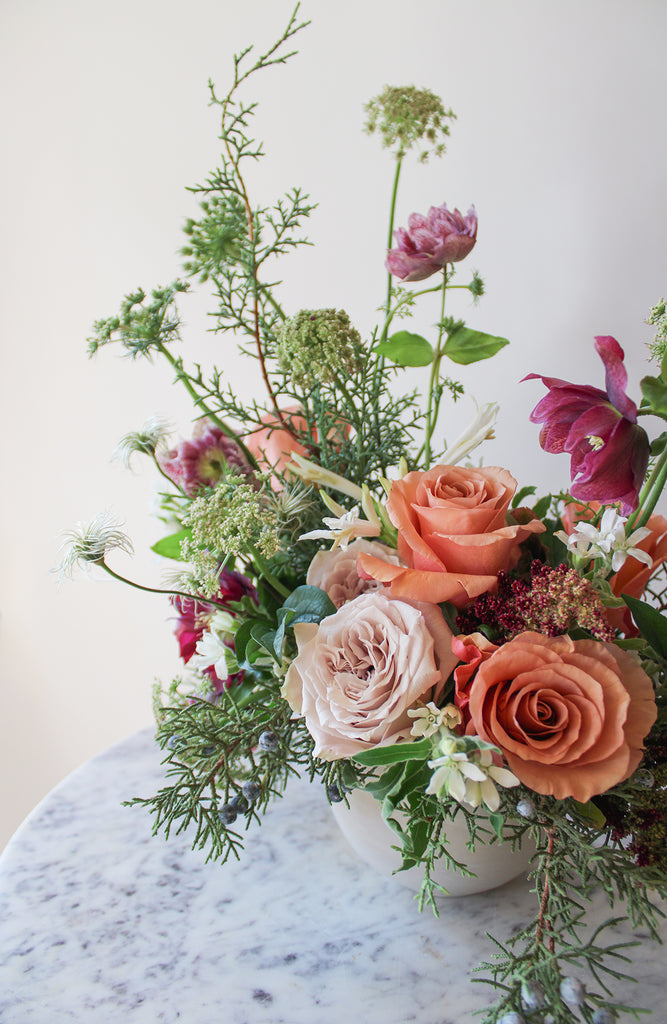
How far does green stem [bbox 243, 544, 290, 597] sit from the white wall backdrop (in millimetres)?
166

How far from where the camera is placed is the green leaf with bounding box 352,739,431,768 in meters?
0.47

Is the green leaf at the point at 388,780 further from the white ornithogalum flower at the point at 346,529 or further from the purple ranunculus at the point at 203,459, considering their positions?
the purple ranunculus at the point at 203,459

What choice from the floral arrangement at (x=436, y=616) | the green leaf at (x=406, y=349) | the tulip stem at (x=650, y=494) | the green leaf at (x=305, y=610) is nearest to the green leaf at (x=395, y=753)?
the floral arrangement at (x=436, y=616)

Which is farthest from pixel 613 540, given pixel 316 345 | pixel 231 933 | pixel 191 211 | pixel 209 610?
pixel 191 211

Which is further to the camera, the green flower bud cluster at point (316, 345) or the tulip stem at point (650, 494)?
the green flower bud cluster at point (316, 345)

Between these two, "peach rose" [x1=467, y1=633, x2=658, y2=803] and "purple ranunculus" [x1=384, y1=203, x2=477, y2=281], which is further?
"purple ranunculus" [x1=384, y1=203, x2=477, y2=281]

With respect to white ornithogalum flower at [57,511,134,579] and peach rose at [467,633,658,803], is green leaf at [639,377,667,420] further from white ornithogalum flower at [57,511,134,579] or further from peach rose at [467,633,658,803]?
white ornithogalum flower at [57,511,134,579]

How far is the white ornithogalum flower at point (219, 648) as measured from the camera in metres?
0.63

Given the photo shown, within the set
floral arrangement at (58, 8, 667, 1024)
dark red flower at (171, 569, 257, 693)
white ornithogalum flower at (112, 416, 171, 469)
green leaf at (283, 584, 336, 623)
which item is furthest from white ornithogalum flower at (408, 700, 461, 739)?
white ornithogalum flower at (112, 416, 171, 469)

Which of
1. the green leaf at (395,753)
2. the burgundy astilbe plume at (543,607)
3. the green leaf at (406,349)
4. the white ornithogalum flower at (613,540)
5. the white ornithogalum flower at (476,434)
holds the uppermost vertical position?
the green leaf at (406,349)

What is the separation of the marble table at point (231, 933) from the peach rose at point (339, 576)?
307 millimetres

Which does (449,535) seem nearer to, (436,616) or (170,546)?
(436,616)

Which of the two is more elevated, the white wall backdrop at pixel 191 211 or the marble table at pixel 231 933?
the white wall backdrop at pixel 191 211

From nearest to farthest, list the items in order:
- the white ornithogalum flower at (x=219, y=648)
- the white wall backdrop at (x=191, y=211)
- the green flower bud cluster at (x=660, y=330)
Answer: the green flower bud cluster at (x=660, y=330), the white ornithogalum flower at (x=219, y=648), the white wall backdrop at (x=191, y=211)
